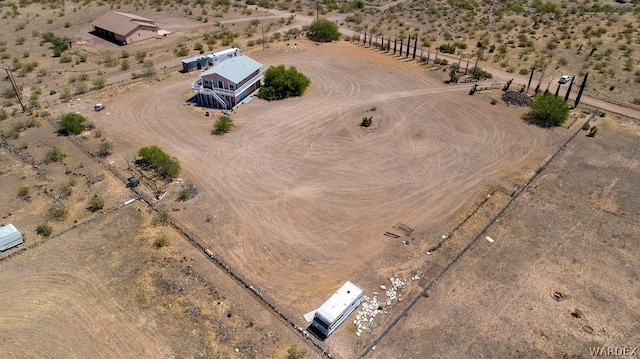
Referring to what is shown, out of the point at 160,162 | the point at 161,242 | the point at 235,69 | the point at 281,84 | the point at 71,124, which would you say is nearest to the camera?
the point at 161,242

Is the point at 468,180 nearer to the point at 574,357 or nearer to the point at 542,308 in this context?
the point at 542,308

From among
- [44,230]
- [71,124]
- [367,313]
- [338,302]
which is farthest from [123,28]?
[367,313]

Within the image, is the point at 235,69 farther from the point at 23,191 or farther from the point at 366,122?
the point at 23,191

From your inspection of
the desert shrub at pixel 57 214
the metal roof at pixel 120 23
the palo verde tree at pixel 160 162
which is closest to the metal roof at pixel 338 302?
the palo verde tree at pixel 160 162

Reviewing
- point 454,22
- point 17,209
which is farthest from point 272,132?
point 454,22

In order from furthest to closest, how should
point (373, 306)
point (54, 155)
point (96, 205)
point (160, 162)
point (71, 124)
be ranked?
Result: point (71, 124), point (54, 155), point (160, 162), point (96, 205), point (373, 306)

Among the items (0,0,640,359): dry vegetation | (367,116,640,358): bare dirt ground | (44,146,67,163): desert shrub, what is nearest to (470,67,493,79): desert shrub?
(0,0,640,359): dry vegetation

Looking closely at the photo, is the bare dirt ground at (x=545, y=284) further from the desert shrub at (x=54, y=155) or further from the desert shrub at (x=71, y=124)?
the desert shrub at (x=71, y=124)
